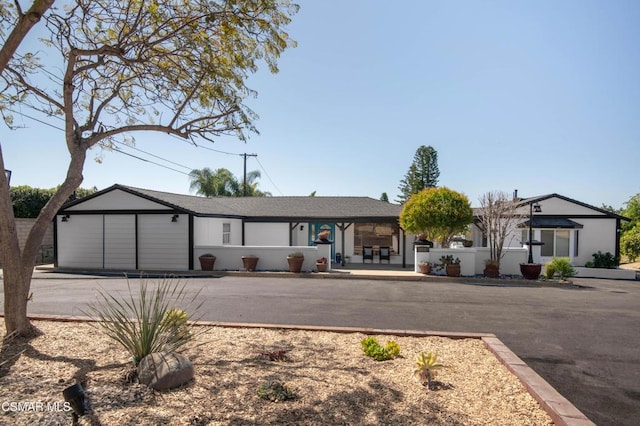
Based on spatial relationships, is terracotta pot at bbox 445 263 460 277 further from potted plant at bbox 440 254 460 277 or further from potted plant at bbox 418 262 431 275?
potted plant at bbox 418 262 431 275

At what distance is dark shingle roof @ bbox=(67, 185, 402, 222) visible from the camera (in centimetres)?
1898

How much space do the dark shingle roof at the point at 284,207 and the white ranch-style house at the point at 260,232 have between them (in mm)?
57

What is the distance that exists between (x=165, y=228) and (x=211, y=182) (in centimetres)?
1695

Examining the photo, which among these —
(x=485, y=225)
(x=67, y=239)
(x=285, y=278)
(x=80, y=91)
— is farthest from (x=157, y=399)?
(x=67, y=239)

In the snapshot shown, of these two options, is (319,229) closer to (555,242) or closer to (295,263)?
(295,263)

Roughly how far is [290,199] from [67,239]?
40.4ft

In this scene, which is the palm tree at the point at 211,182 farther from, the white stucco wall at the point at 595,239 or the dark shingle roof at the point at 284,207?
the white stucco wall at the point at 595,239

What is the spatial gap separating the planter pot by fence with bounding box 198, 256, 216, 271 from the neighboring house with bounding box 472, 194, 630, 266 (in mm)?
13330

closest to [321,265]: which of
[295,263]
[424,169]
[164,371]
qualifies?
[295,263]

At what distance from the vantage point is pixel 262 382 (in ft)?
13.7

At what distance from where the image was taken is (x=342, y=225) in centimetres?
2019

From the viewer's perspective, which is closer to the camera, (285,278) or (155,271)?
(285,278)

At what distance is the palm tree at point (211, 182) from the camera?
34.2 m

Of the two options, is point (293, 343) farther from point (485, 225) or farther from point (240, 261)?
point (485, 225)
